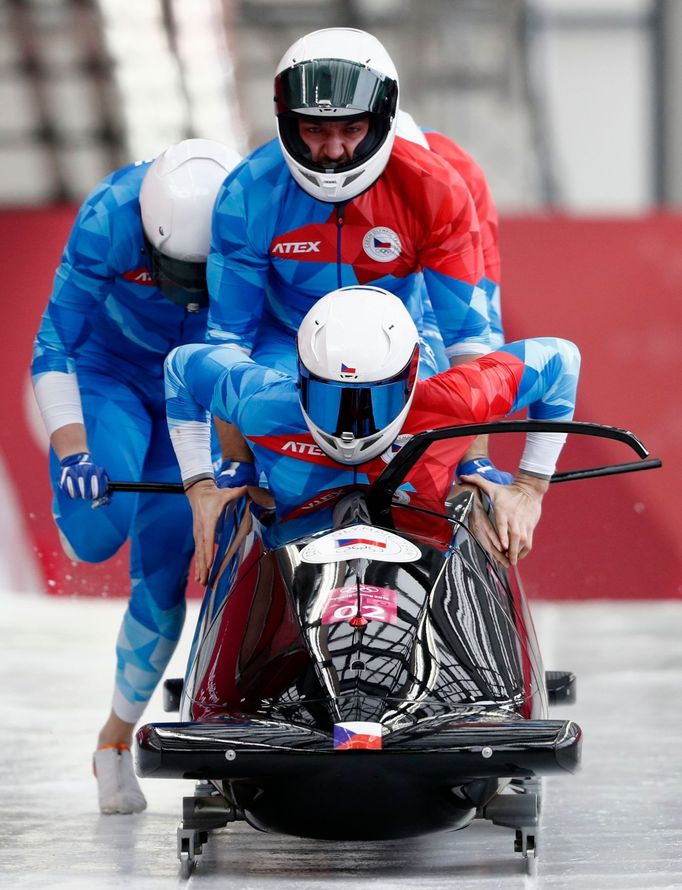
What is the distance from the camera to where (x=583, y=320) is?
25.2 ft

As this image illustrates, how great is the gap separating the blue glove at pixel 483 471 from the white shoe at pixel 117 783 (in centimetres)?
109

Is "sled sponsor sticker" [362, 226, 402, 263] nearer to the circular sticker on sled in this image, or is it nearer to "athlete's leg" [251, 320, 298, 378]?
"athlete's leg" [251, 320, 298, 378]

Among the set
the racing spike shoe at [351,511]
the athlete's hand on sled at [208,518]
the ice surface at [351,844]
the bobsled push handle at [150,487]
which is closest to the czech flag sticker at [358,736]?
the ice surface at [351,844]

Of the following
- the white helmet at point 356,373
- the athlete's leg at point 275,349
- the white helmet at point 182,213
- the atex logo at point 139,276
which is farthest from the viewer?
the atex logo at point 139,276

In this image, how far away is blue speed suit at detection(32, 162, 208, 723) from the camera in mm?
4133

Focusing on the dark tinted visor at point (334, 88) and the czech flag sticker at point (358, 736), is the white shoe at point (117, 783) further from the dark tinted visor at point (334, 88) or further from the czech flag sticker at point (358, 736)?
the dark tinted visor at point (334, 88)

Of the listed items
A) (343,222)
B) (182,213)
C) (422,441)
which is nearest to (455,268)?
(343,222)

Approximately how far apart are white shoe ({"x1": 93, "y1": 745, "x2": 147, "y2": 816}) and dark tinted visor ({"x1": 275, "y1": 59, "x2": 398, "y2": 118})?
1.61 m

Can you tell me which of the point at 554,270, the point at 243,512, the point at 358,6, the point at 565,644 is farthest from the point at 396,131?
the point at 358,6

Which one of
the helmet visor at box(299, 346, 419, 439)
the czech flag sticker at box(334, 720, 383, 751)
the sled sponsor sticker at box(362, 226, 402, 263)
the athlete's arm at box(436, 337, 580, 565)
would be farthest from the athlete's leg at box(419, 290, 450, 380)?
the czech flag sticker at box(334, 720, 383, 751)

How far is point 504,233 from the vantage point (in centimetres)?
775

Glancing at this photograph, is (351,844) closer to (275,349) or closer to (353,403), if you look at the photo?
(353,403)

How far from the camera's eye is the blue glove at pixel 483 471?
3.50 m

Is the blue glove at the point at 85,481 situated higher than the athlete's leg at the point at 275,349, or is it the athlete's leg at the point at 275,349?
the athlete's leg at the point at 275,349
